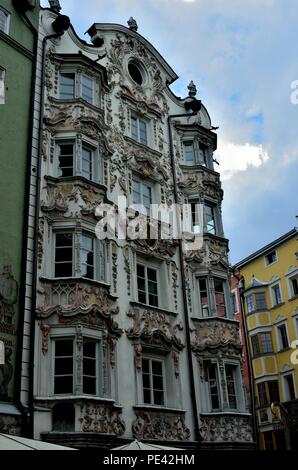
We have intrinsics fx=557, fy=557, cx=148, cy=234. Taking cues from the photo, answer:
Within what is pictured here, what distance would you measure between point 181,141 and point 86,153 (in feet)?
23.0

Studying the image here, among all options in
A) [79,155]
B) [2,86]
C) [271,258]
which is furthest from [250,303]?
[2,86]

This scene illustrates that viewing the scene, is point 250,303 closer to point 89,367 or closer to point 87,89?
point 87,89

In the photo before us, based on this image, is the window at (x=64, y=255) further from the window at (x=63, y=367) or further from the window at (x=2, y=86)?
the window at (x=2, y=86)

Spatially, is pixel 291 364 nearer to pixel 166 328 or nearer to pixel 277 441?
pixel 277 441

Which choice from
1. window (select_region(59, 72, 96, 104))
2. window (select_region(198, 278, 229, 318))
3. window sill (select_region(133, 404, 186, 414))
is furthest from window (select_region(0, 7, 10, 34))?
window sill (select_region(133, 404, 186, 414))

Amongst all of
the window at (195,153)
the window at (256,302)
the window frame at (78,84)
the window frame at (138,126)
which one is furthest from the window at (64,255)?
the window at (256,302)

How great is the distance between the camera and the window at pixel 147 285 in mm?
21953

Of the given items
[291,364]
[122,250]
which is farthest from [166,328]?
[291,364]

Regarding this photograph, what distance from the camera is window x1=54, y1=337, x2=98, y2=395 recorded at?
17.6 metres

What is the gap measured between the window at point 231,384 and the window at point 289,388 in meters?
19.6

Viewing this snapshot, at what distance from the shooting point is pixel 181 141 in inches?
1098

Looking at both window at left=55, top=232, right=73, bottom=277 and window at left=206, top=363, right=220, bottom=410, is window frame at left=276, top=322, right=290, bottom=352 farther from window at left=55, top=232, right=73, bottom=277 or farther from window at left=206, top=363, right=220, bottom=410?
window at left=55, top=232, right=73, bottom=277

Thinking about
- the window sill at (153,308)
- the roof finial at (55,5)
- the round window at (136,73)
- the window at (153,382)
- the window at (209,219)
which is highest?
the roof finial at (55,5)
